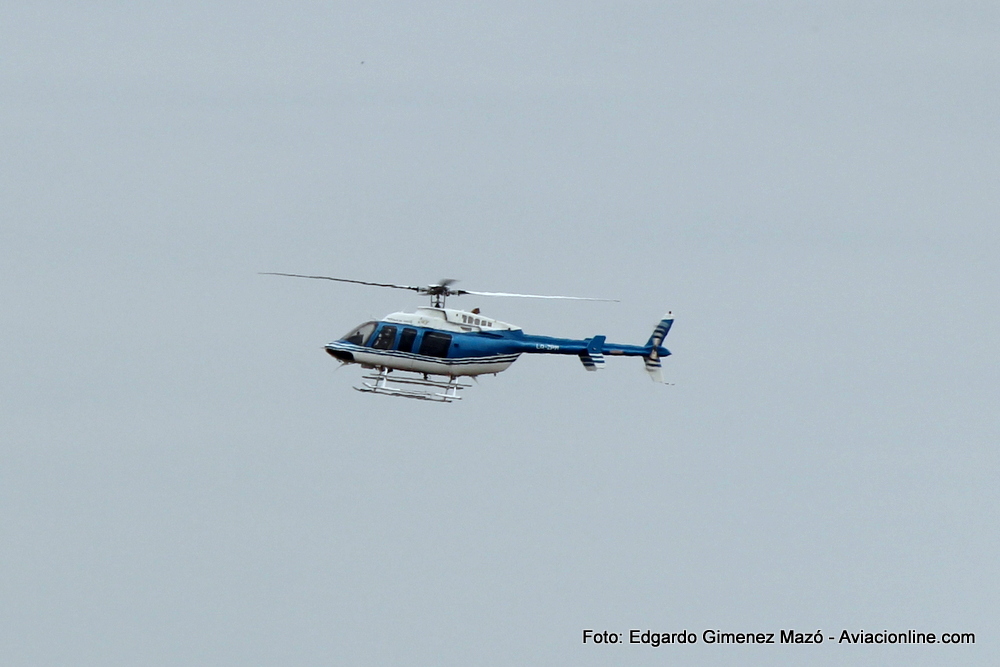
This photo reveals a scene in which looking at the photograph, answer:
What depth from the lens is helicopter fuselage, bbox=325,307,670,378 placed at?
78.8m

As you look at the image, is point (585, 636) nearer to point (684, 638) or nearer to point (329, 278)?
point (684, 638)

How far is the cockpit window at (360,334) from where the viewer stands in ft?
259

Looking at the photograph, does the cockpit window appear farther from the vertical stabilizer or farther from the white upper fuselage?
the vertical stabilizer

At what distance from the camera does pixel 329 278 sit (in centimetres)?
7731

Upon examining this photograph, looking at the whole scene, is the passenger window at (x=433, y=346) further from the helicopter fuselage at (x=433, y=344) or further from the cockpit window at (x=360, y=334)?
the cockpit window at (x=360, y=334)

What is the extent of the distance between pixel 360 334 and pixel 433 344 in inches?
85.9

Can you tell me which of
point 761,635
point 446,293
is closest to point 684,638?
point 761,635

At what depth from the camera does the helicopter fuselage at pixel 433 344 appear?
78812mm

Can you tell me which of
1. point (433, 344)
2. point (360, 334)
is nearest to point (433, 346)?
point (433, 344)

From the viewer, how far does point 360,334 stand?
79.0 meters

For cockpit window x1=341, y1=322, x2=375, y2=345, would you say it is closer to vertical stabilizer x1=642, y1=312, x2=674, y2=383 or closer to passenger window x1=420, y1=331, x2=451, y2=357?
passenger window x1=420, y1=331, x2=451, y2=357

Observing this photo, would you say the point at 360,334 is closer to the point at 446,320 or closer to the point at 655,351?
the point at 446,320

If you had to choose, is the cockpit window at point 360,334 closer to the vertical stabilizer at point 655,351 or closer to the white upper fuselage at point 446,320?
the white upper fuselage at point 446,320

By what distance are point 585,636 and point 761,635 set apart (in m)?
5.04
